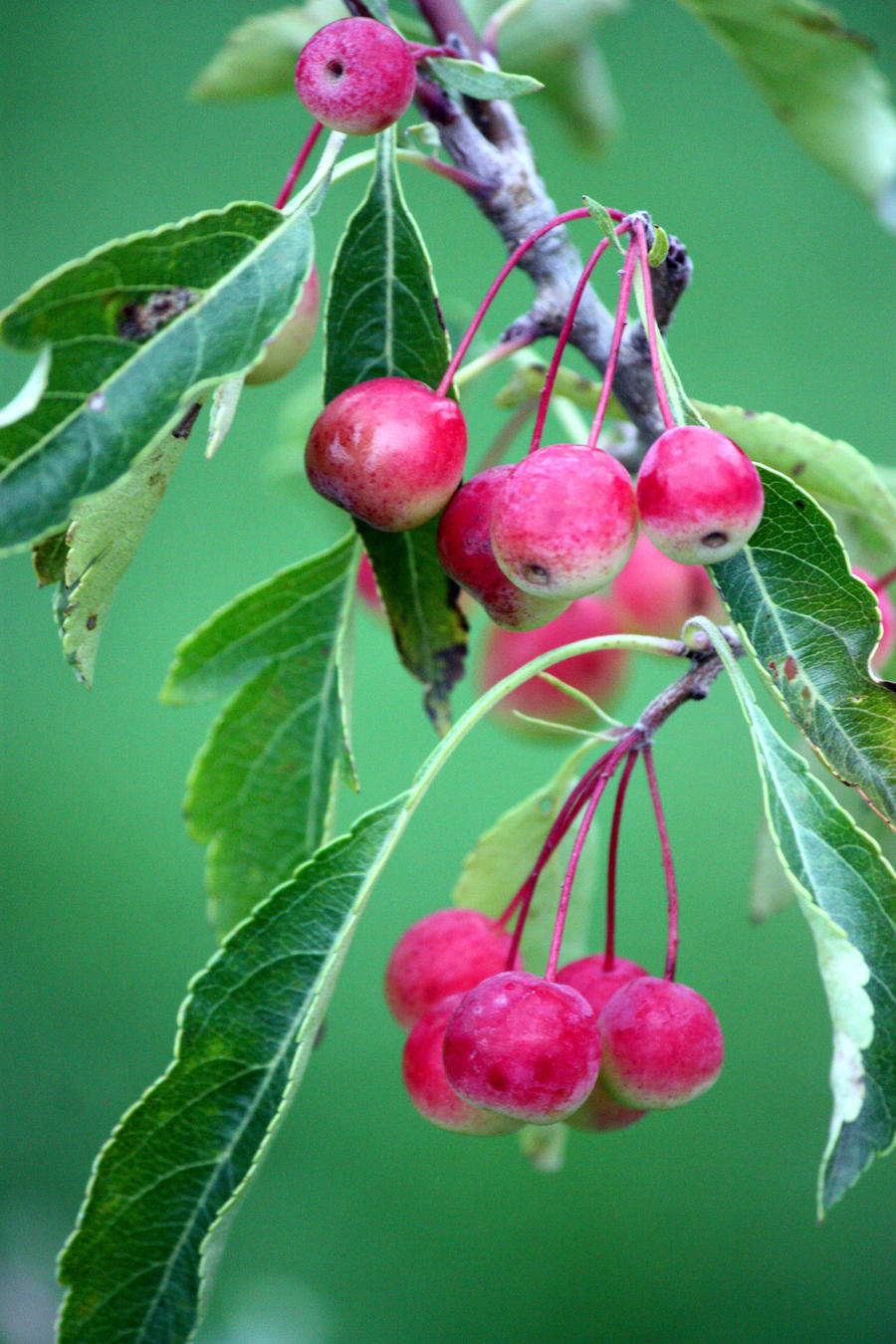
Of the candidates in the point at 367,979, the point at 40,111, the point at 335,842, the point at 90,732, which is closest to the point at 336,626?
the point at 335,842

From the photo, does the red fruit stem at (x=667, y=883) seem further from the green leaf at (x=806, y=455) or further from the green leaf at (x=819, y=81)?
the green leaf at (x=819, y=81)

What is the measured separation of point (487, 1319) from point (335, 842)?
1133 millimetres

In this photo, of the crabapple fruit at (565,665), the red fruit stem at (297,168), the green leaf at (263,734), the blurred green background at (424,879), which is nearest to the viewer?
the red fruit stem at (297,168)

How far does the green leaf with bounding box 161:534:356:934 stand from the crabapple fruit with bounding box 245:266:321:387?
0.11m

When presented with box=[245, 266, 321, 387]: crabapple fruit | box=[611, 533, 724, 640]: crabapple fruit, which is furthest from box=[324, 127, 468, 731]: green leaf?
box=[611, 533, 724, 640]: crabapple fruit

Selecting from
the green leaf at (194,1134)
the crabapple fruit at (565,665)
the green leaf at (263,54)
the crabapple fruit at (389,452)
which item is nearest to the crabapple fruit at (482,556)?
the crabapple fruit at (389,452)

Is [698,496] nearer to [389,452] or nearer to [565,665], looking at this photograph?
[389,452]

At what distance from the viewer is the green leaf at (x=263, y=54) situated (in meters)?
0.66

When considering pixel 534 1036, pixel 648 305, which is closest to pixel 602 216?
pixel 648 305

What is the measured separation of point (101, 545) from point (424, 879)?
1167 mm

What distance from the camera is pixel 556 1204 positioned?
4.63 ft

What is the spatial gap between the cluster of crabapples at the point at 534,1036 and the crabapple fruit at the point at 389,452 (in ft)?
0.50

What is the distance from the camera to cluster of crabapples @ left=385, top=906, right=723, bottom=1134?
1.20 feet

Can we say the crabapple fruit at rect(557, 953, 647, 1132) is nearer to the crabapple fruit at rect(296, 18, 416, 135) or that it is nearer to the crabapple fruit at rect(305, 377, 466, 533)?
the crabapple fruit at rect(305, 377, 466, 533)
